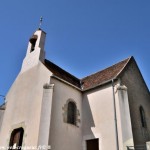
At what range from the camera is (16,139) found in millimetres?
11188

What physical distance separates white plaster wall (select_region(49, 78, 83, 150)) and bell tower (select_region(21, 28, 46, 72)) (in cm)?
293

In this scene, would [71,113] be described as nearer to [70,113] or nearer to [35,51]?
[70,113]

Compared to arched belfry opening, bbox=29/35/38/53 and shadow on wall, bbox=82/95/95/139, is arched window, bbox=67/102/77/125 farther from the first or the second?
arched belfry opening, bbox=29/35/38/53

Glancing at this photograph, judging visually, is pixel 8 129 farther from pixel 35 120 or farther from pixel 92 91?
pixel 92 91

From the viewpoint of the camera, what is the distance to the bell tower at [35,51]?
13812 mm

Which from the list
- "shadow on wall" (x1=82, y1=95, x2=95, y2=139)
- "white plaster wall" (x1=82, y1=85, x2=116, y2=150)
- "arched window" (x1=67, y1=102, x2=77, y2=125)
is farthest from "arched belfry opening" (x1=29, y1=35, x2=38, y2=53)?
"shadow on wall" (x1=82, y1=95, x2=95, y2=139)

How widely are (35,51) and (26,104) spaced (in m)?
4.58

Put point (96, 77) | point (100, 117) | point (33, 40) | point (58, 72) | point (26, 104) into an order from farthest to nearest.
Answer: point (33, 40), point (96, 77), point (58, 72), point (26, 104), point (100, 117)

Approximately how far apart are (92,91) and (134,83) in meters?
3.45

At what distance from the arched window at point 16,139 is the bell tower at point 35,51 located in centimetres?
487

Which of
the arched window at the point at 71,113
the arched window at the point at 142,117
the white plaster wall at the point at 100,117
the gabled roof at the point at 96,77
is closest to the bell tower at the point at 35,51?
the gabled roof at the point at 96,77

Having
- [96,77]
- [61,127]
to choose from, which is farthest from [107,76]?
[61,127]

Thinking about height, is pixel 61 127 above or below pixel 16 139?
above

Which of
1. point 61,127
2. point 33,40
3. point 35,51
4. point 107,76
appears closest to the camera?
point 61,127
